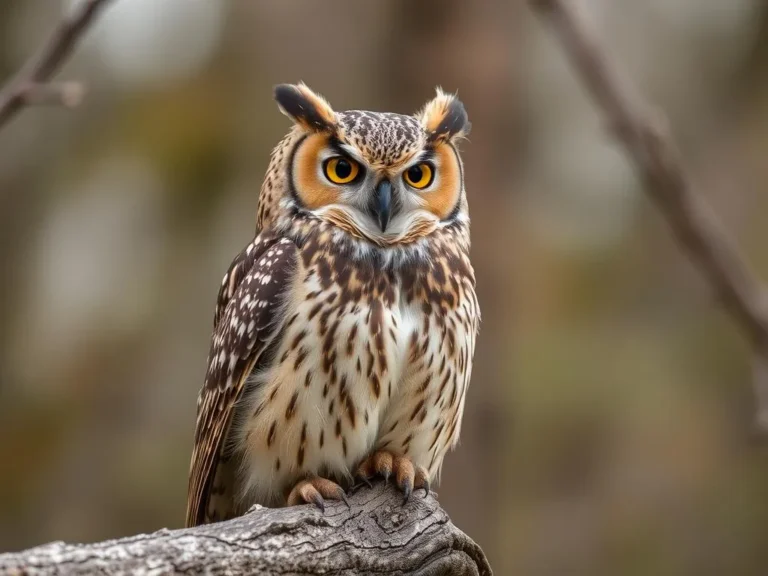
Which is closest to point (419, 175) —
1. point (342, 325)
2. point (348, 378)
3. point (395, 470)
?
point (342, 325)

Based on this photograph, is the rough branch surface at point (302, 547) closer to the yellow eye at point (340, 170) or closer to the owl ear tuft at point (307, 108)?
the yellow eye at point (340, 170)

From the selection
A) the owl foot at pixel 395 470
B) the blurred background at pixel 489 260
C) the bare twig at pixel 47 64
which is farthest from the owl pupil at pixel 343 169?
the blurred background at pixel 489 260

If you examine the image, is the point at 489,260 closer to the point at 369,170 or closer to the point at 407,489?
the point at 369,170

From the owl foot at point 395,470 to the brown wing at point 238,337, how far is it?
43 cm

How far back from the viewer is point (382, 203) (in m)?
3.21

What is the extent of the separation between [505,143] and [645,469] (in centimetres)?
349

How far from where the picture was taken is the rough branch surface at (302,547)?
7.05 ft

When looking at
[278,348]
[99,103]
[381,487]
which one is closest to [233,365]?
[278,348]

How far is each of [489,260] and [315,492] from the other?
272 cm

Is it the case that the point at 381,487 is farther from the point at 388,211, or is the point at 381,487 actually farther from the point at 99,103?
the point at 99,103

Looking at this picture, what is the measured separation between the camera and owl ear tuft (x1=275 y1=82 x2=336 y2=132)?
3291mm

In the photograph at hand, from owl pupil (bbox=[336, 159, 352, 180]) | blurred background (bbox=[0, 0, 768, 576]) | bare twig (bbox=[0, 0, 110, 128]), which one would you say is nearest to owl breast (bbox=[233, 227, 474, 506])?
owl pupil (bbox=[336, 159, 352, 180])

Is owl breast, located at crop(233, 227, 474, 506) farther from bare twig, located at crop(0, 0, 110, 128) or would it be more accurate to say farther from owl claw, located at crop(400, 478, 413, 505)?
bare twig, located at crop(0, 0, 110, 128)

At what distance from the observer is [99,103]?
26.0ft
